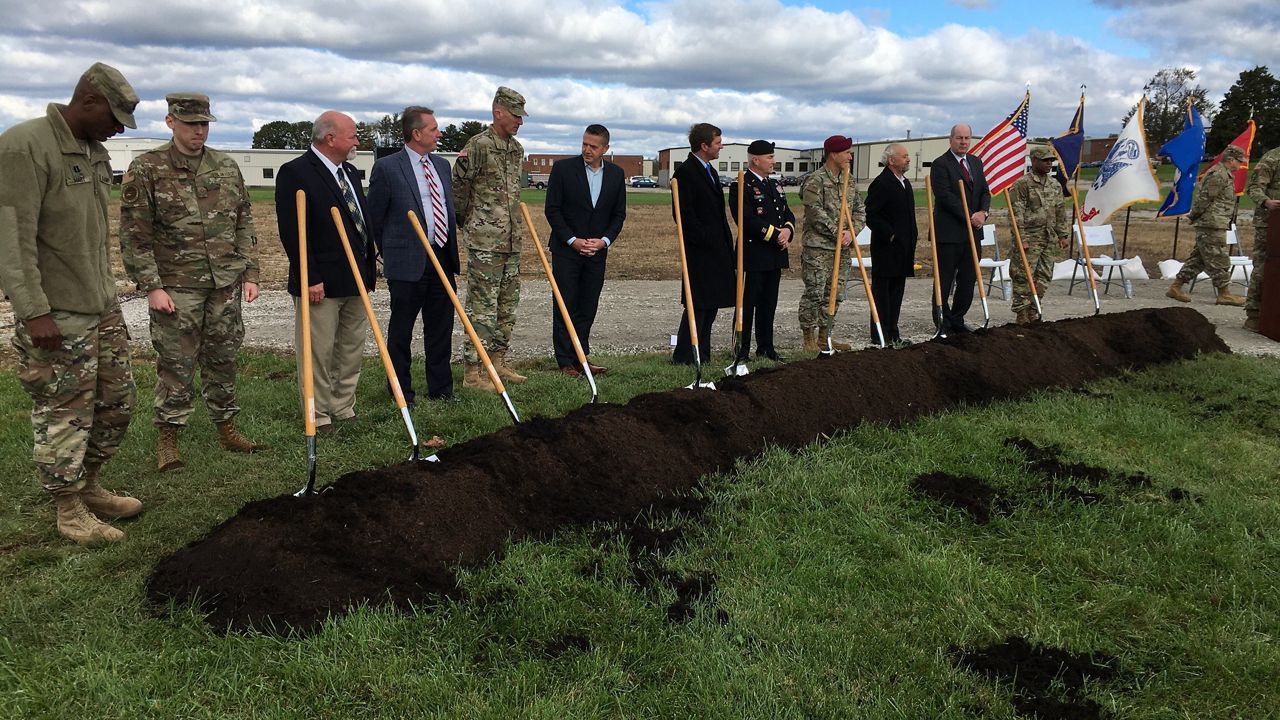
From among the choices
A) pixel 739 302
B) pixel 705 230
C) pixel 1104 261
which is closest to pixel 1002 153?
pixel 1104 261

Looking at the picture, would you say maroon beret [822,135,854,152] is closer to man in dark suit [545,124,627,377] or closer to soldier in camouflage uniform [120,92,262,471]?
man in dark suit [545,124,627,377]

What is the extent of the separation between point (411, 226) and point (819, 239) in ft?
12.8

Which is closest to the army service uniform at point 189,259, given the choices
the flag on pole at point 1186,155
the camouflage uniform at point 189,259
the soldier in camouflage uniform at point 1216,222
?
the camouflage uniform at point 189,259

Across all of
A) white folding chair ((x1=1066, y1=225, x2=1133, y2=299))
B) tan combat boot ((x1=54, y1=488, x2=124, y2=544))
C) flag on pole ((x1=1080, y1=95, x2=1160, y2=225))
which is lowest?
tan combat boot ((x1=54, y1=488, x2=124, y2=544))

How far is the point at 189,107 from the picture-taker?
176 inches

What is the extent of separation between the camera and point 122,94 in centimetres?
367

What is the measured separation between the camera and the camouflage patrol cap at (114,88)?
3.63 metres

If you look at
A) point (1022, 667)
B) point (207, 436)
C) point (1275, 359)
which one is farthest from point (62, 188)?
point (1275, 359)

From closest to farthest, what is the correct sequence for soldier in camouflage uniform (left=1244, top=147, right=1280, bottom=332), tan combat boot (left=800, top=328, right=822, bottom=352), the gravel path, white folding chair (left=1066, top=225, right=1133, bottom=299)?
tan combat boot (left=800, top=328, right=822, bottom=352) → the gravel path → soldier in camouflage uniform (left=1244, top=147, right=1280, bottom=332) → white folding chair (left=1066, top=225, right=1133, bottom=299)

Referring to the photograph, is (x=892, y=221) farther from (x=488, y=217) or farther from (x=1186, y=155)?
(x=1186, y=155)

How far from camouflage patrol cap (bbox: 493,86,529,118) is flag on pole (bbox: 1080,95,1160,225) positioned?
9.95 metres

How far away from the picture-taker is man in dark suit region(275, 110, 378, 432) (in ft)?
16.6

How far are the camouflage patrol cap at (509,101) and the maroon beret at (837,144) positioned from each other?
9.56ft

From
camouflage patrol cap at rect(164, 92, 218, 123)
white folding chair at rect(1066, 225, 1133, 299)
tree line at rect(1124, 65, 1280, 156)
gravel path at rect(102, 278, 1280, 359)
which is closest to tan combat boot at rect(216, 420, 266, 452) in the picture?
camouflage patrol cap at rect(164, 92, 218, 123)
